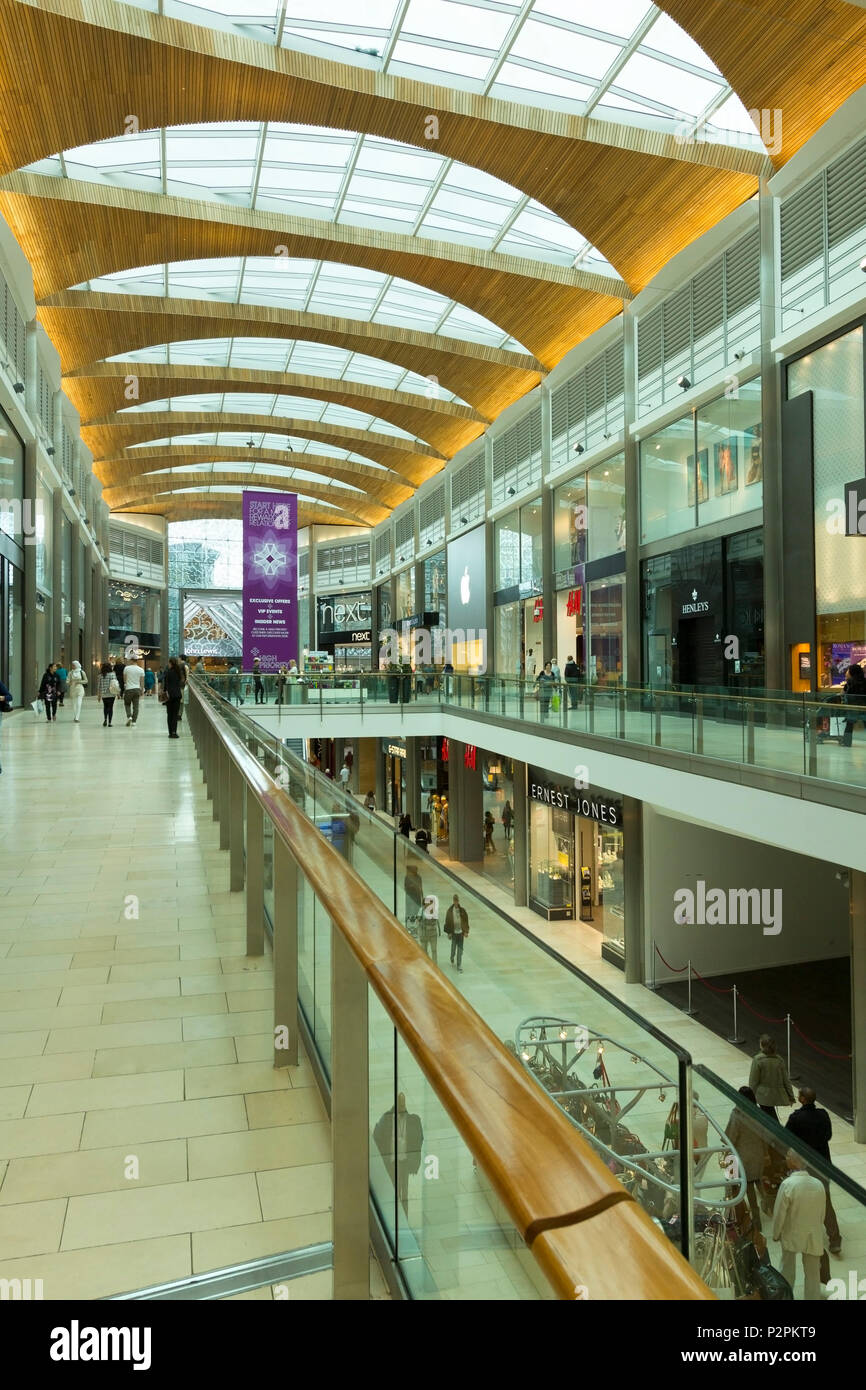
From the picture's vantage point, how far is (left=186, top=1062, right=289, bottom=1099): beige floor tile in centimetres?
305

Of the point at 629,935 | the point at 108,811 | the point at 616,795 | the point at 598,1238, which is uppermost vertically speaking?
the point at 598,1238

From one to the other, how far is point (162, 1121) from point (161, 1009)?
0.93 m

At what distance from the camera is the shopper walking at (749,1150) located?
3.63 ft

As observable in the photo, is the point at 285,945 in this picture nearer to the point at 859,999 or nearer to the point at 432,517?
the point at 859,999

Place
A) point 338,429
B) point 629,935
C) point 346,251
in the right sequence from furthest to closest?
point 338,429 < point 346,251 < point 629,935

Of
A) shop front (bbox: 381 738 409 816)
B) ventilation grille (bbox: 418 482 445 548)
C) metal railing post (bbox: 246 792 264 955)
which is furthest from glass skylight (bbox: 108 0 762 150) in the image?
shop front (bbox: 381 738 409 816)

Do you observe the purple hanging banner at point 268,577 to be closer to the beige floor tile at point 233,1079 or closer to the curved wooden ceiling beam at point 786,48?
the curved wooden ceiling beam at point 786,48

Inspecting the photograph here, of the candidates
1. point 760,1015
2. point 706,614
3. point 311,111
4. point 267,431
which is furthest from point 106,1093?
point 267,431

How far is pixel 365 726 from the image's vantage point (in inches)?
924

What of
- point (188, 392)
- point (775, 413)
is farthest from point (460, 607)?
point (775, 413)

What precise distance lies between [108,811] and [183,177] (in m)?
16.1

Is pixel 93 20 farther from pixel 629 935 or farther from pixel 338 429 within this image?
pixel 338 429

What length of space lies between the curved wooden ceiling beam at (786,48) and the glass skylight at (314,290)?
10581 millimetres

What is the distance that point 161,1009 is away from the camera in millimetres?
3750
